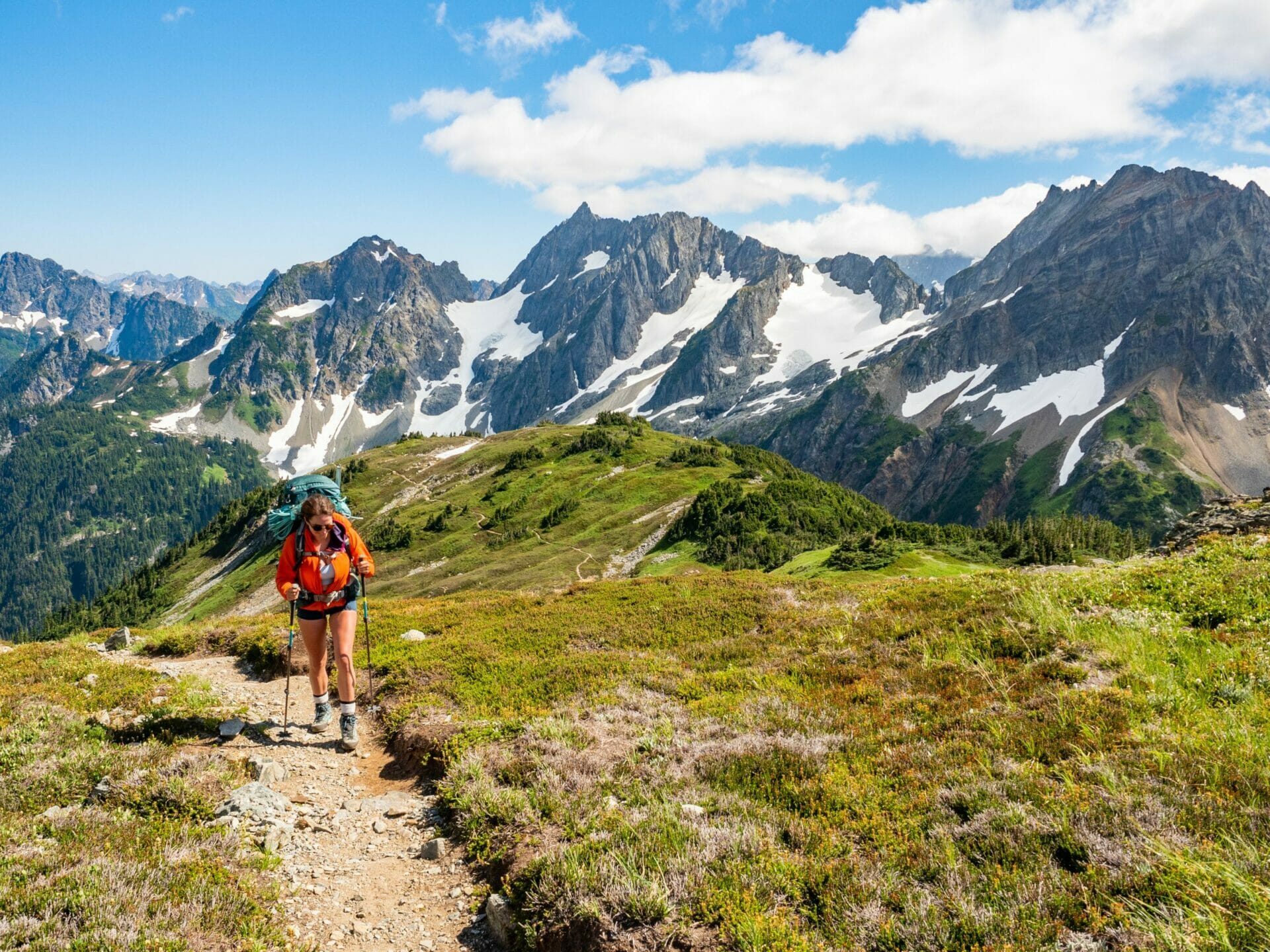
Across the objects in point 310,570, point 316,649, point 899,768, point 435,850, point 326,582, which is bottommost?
point 435,850

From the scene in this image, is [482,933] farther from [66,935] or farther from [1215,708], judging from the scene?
[1215,708]

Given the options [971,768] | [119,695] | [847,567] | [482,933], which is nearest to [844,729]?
[971,768]

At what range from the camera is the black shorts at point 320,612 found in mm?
12172

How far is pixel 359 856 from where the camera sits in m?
8.89

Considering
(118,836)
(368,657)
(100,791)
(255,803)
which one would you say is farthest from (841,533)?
(118,836)

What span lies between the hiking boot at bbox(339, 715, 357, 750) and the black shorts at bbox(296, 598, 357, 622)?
7.03 feet

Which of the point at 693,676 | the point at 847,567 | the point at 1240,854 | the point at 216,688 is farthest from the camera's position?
the point at 847,567

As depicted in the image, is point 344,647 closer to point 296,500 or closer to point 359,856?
point 296,500

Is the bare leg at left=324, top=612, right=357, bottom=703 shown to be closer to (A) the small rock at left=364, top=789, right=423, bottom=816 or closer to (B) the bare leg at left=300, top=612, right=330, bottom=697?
(B) the bare leg at left=300, top=612, right=330, bottom=697

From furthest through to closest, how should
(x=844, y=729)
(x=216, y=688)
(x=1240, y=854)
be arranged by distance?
(x=216, y=688), (x=844, y=729), (x=1240, y=854)

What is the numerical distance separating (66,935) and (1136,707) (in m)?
13.3

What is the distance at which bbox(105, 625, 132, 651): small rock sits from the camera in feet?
70.4

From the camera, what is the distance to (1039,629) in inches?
523

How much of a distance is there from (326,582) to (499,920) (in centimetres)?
715
